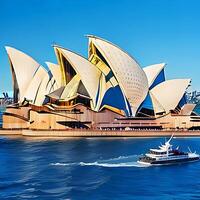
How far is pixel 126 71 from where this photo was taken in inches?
2424

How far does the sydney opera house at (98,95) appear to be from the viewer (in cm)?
6103

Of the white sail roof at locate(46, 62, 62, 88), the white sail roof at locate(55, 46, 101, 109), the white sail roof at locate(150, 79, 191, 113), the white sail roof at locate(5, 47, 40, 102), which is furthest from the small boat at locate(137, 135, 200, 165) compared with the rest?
the white sail roof at locate(5, 47, 40, 102)

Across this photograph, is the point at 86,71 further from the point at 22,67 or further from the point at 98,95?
the point at 22,67

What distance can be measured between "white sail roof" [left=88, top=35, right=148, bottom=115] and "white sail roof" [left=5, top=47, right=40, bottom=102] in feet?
44.1

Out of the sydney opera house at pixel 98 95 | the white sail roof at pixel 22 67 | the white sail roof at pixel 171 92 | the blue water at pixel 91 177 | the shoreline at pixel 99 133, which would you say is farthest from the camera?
the white sail roof at pixel 171 92

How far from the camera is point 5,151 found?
4222cm

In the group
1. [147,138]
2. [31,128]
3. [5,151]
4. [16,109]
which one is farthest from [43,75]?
[5,151]

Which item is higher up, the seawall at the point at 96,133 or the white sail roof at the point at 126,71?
the white sail roof at the point at 126,71

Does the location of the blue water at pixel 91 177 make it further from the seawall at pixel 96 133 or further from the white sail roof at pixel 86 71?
the white sail roof at pixel 86 71

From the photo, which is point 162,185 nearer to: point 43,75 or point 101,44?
point 101,44

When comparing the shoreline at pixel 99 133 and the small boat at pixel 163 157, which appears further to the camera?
the shoreline at pixel 99 133

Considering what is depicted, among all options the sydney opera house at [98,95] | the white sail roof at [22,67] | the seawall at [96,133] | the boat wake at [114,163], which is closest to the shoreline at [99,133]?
Result: the seawall at [96,133]

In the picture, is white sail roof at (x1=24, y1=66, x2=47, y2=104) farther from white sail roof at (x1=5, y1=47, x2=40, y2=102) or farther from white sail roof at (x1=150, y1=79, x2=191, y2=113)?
white sail roof at (x1=150, y1=79, x2=191, y2=113)

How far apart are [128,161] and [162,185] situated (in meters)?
7.98
